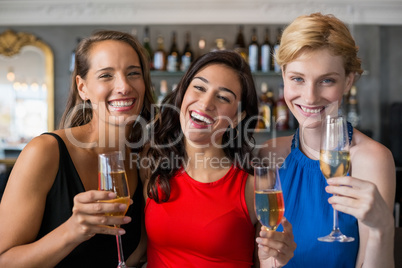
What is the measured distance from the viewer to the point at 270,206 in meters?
1.33

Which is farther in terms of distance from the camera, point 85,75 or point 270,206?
point 85,75

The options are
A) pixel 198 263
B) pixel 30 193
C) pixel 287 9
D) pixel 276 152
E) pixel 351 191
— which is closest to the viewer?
pixel 351 191

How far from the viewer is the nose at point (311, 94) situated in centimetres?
164

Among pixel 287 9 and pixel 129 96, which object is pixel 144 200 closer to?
pixel 129 96

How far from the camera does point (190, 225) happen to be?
178 centimetres

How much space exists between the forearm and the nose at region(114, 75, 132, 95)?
642 mm

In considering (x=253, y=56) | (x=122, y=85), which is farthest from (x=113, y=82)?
(x=253, y=56)

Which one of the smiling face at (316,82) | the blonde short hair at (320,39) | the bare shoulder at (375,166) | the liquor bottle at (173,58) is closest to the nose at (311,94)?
the smiling face at (316,82)

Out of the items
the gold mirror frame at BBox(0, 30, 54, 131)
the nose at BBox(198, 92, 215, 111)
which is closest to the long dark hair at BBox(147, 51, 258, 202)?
the nose at BBox(198, 92, 215, 111)

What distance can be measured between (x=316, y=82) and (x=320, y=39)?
0.52ft

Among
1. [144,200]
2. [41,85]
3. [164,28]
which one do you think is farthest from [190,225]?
[41,85]

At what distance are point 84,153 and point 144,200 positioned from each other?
0.34m

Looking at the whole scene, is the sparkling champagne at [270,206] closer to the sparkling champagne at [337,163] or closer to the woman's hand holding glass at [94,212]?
the sparkling champagne at [337,163]

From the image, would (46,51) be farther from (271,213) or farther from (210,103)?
(271,213)
